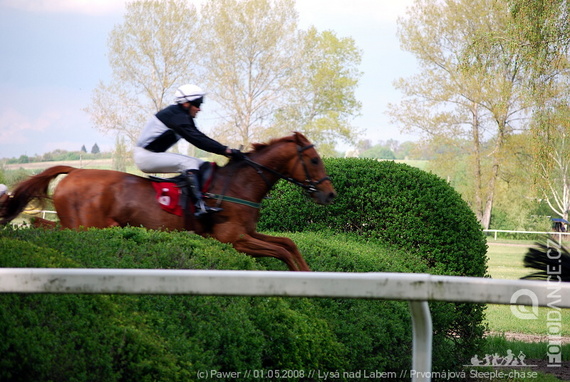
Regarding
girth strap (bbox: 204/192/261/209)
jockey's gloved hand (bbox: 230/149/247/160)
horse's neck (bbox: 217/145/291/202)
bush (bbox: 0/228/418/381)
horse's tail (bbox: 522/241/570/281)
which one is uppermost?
jockey's gloved hand (bbox: 230/149/247/160)

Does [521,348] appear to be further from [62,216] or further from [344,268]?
[62,216]

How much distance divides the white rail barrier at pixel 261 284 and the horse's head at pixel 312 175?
384 cm

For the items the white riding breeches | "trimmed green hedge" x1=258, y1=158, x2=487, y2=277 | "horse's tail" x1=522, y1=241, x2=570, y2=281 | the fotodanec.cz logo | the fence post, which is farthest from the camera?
"trimmed green hedge" x1=258, y1=158, x2=487, y2=277

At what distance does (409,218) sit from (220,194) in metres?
2.55

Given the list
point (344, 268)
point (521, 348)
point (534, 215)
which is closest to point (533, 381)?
point (521, 348)

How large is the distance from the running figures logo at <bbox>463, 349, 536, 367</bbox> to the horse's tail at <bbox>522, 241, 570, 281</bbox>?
11.5 feet

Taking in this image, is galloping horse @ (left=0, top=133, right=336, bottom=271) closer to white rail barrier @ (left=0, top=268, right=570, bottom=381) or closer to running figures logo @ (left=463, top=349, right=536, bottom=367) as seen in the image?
running figures logo @ (left=463, top=349, right=536, bottom=367)

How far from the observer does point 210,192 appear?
5.74 metres

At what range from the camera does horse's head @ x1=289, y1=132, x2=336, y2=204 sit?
5.94 m

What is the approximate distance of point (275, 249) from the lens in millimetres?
5301

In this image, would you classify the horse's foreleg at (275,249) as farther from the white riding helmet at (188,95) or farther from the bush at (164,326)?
the white riding helmet at (188,95)

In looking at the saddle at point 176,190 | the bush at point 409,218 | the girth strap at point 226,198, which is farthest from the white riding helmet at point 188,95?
the bush at point 409,218

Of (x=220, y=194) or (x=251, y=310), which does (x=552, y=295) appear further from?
(x=220, y=194)

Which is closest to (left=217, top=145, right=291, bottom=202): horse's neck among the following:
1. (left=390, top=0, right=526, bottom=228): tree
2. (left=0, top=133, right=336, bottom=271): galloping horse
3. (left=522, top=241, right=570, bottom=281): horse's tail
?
(left=0, top=133, right=336, bottom=271): galloping horse
